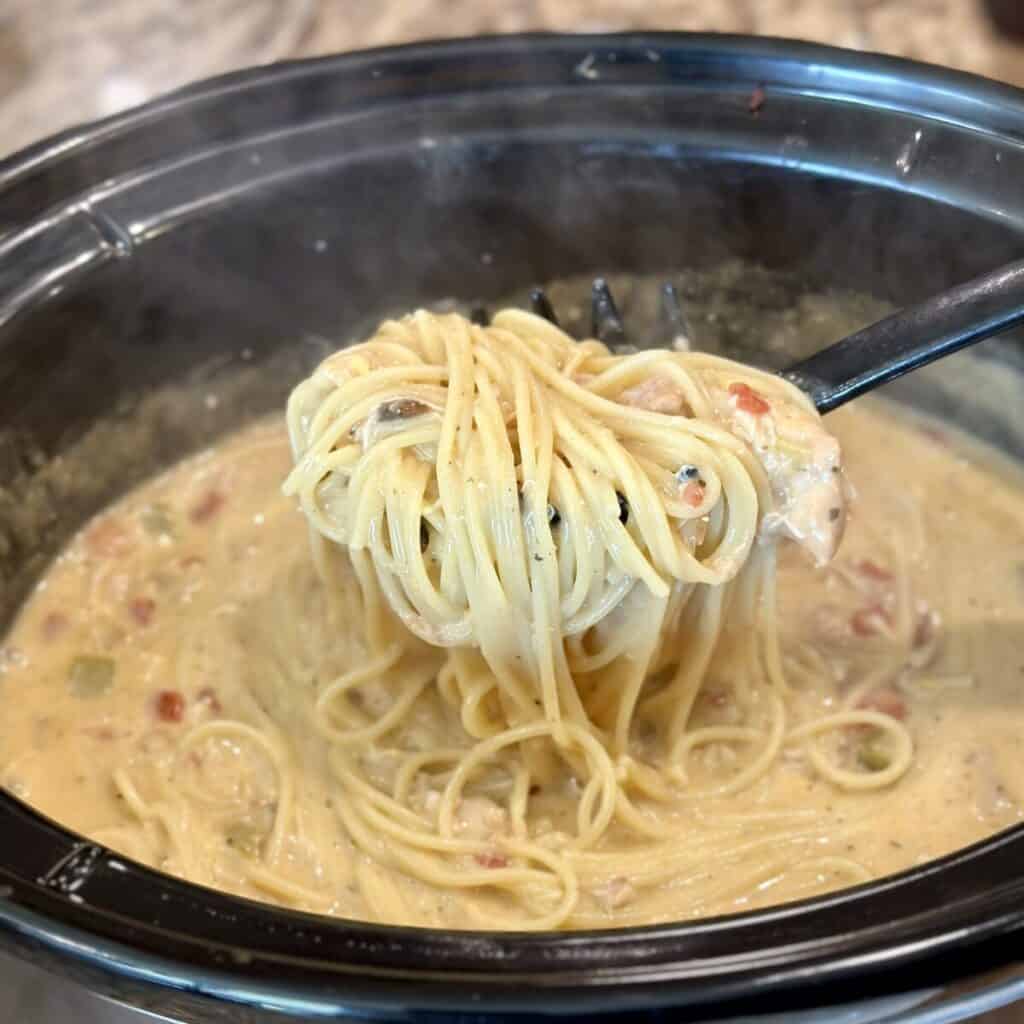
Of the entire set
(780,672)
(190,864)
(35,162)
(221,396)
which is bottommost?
(190,864)

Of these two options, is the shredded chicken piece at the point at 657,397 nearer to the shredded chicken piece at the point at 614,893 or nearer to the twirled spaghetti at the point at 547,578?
the twirled spaghetti at the point at 547,578

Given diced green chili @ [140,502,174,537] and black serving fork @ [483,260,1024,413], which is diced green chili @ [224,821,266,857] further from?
black serving fork @ [483,260,1024,413]

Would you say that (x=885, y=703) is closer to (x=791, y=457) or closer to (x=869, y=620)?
(x=869, y=620)

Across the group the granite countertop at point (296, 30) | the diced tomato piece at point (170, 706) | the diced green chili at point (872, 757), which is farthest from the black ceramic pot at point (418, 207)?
the granite countertop at point (296, 30)

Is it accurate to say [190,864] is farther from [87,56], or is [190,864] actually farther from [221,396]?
[87,56]

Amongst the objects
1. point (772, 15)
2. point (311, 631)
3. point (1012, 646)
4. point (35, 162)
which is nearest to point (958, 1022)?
point (1012, 646)

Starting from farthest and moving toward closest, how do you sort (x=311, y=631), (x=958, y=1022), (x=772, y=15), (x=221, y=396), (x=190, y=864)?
(x=772, y=15)
(x=221, y=396)
(x=311, y=631)
(x=190, y=864)
(x=958, y=1022)
